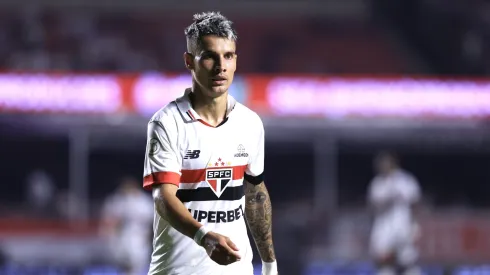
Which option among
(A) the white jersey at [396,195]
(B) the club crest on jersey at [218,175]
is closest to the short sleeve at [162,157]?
(B) the club crest on jersey at [218,175]

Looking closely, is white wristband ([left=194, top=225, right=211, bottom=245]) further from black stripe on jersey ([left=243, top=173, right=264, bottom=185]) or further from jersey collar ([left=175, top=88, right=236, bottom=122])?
black stripe on jersey ([left=243, top=173, right=264, bottom=185])

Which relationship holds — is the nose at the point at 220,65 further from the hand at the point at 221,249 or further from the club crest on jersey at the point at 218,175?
the hand at the point at 221,249

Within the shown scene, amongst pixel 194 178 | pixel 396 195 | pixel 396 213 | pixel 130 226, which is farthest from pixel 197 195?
pixel 130 226

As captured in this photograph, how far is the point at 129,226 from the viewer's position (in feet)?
46.8

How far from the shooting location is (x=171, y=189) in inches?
169

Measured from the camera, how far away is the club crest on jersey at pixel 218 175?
4.43m

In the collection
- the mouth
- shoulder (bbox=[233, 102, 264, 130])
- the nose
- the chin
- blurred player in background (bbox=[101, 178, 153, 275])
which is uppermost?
the nose

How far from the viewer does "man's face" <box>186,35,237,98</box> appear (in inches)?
171

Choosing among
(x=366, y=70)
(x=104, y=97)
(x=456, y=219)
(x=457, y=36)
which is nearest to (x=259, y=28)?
(x=366, y=70)

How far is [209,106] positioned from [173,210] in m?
0.52

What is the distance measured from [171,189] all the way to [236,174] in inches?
14.2

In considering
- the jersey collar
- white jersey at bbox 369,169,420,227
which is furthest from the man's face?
white jersey at bbox 369,169,420,227

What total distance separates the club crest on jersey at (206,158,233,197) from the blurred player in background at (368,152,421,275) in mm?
8749

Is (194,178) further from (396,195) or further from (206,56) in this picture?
(396,195)
